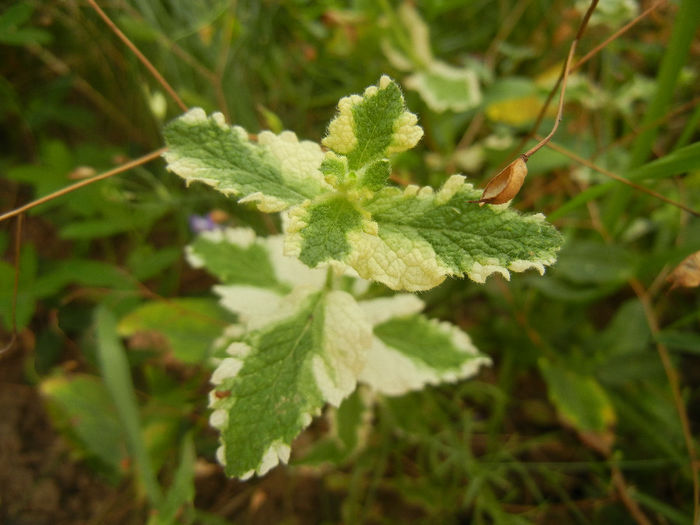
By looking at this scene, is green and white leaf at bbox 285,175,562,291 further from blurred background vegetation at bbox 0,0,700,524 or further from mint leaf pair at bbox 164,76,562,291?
blurred background vegetation at bbox 0,0,700,524

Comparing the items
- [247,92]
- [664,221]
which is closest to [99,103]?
[247,92]

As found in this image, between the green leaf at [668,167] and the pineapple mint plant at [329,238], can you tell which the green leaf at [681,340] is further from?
the pineapple mint plant at [329,238]

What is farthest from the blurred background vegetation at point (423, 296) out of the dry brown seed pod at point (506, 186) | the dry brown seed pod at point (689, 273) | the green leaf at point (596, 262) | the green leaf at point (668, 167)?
the dry brown seed pod at point (506, 186)

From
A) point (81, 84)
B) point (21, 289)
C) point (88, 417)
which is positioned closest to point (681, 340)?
point (88, 417)

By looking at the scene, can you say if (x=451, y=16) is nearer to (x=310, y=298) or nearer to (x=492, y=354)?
(x=492, y=354)

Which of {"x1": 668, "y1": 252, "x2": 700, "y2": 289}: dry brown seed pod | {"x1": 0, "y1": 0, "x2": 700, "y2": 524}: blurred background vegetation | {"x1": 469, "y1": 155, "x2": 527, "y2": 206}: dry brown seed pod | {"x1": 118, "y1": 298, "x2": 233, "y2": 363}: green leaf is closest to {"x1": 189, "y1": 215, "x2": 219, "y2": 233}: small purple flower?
{"x1": 0, "y1": 0, "x2": 700, "y2": 524}: blurred background vegetation

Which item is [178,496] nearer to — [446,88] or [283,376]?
[283,376]

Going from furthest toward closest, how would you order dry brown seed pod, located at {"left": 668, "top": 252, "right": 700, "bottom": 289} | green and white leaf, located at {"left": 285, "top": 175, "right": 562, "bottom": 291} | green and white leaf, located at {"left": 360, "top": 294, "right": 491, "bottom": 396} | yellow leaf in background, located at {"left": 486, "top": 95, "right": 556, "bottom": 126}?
yellow leaf in background, located at {"left": 486, "top": 95, "right": 556, "bottom": 126} → green and white leaf, located at {"left": 360, "top": 294, "right": 491, "bottom": 396} → dry brown seed pod, located at {"left": 668, "top": 252, "right": 700, "bottom": 289} → green and white leaf, located at {"left": 285, "top": 175, "right": 562, "bottom": 291}
